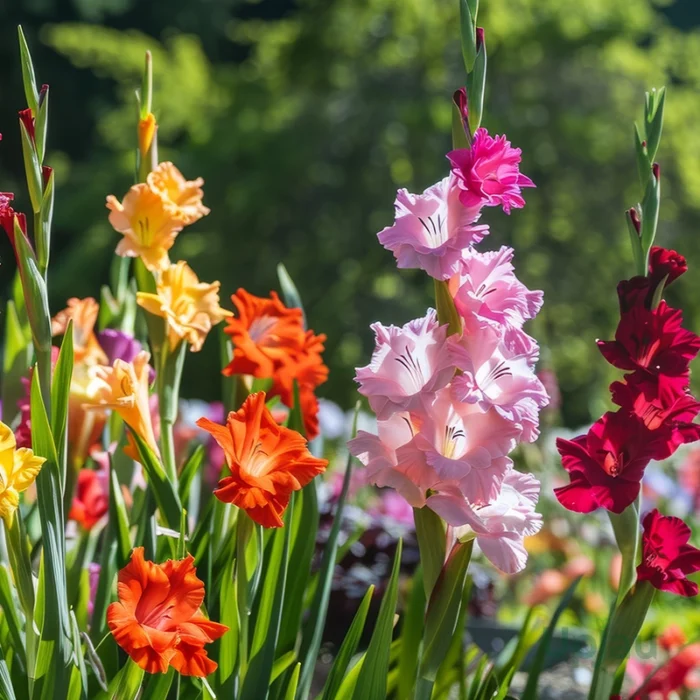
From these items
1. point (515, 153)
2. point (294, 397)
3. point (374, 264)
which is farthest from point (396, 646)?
point (374, 264)

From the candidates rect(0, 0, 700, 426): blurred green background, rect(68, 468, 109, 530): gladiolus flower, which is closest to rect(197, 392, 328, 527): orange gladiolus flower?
rect(68, 468, 109, 530): gladiolus flower

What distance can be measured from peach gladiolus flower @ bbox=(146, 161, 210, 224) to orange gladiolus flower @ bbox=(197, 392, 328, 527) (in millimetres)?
277

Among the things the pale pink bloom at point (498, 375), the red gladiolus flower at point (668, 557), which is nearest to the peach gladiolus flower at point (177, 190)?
the pale pink bloom at point (498, 375)

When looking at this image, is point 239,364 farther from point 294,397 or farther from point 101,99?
point 101,99

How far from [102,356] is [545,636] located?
0.59m

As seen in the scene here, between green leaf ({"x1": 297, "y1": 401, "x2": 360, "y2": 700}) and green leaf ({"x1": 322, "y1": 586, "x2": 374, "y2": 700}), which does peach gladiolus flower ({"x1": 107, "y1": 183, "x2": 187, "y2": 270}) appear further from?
green leaf ({"x1": 322, "y1": 586, "x2": 374, "y2": 700})

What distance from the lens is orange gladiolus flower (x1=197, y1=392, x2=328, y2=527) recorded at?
2.48 ft

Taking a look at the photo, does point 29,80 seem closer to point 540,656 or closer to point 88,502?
point 88,502

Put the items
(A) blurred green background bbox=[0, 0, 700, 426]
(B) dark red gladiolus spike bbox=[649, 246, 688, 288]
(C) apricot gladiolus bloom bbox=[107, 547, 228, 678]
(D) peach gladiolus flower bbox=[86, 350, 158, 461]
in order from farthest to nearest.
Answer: (A) blurred green background bbox=[0, 0, 700, 426] < (D) peach gladiolus flower bbox=[86, 350, 158, 461] < (B) dark red gladiolus spike bbox=[649, 246, 688, 288] < (C) apricot gladiolus bloom bbox=[107, 547, 228, 678]

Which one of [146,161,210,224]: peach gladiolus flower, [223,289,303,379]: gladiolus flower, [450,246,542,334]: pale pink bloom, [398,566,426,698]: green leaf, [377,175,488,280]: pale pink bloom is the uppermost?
[377,175,488,280]: pale pink bloom

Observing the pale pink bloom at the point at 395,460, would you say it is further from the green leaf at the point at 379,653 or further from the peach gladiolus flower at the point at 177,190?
the peach gladiolus flower at the point at 177,190

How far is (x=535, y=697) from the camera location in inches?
39.8

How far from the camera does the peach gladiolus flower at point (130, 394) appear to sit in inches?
36.7

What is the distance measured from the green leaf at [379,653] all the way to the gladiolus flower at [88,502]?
47cm
